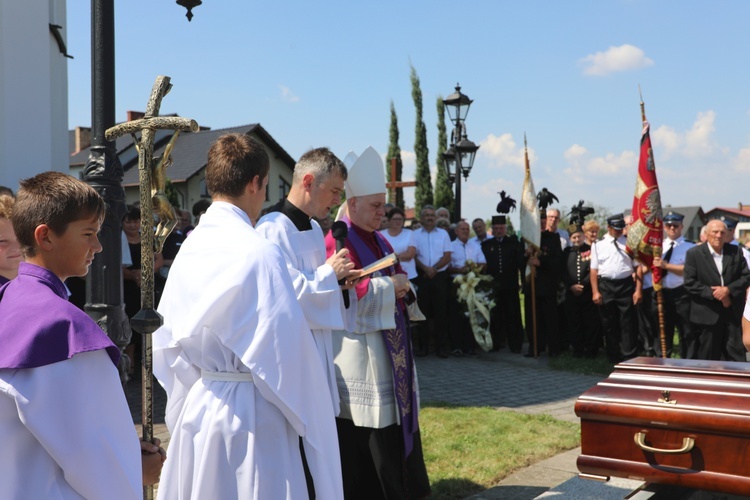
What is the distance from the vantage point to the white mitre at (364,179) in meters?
4.62

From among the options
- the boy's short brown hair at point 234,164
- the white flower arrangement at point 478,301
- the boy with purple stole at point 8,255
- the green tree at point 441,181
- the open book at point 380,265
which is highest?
the green tree at point 441,181

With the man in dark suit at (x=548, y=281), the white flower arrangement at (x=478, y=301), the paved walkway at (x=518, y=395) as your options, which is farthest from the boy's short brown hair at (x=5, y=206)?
the man in dark suit at (x=548, y=281)

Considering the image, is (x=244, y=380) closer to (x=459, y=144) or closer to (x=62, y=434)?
(x=62, y=434)

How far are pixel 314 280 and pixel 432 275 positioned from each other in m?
8.11

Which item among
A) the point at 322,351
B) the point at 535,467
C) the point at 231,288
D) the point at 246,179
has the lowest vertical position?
the point at 535,467

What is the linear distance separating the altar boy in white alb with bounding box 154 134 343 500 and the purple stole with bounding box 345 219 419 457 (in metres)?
1.51

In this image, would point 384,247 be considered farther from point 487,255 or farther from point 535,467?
point 487,255

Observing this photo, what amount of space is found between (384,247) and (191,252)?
204cm

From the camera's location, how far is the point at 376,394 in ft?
14.3

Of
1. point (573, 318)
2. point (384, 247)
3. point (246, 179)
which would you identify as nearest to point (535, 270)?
point (573, 318)

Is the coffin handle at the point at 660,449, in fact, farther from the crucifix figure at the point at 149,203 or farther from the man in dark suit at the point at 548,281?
the man in dark suit at the point at 548,281

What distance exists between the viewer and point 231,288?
270 centimetres

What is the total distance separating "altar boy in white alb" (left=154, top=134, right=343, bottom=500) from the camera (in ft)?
8.87

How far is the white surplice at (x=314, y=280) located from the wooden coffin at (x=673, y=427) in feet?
3.89
